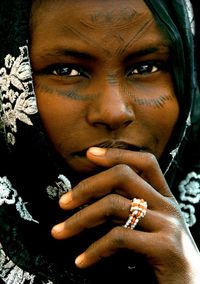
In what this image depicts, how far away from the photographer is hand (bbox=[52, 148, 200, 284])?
2.06 meters

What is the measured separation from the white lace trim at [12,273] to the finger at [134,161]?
0.57 metres

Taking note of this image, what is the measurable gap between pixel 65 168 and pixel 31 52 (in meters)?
0.49

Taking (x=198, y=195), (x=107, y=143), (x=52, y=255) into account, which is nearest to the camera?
(x=107, y=143)

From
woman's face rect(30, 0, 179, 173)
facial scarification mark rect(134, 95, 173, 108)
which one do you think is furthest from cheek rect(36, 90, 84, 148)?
facial scarification mark rect(134, 95, 173, 108)

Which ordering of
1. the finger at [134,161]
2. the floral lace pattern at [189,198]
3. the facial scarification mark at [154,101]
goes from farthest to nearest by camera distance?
the floral lace pattern at [189,198]
the facial scarification mark at [154,101]
the finger at [134,161]

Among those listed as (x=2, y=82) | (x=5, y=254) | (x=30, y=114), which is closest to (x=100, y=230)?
(x=5, y=254)

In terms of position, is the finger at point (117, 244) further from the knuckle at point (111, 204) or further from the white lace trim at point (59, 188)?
the white lace trim at point (59, 188)

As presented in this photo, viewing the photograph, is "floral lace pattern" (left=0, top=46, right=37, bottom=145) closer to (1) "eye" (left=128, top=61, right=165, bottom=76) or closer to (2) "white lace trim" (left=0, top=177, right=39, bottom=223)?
(2) "white lace trim" (left=0, top=177, right=39, bottom=223)

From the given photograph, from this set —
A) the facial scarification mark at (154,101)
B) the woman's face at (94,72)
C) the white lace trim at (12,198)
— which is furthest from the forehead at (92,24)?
the white lace trim at (12,198)

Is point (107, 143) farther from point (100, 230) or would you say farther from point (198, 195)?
point (198, 195)

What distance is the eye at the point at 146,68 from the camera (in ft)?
7.89

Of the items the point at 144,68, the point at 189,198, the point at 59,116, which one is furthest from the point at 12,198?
the point at 189,198

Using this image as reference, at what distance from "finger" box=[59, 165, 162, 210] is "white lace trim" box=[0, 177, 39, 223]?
0.45 metres

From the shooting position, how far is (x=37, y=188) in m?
2.49
